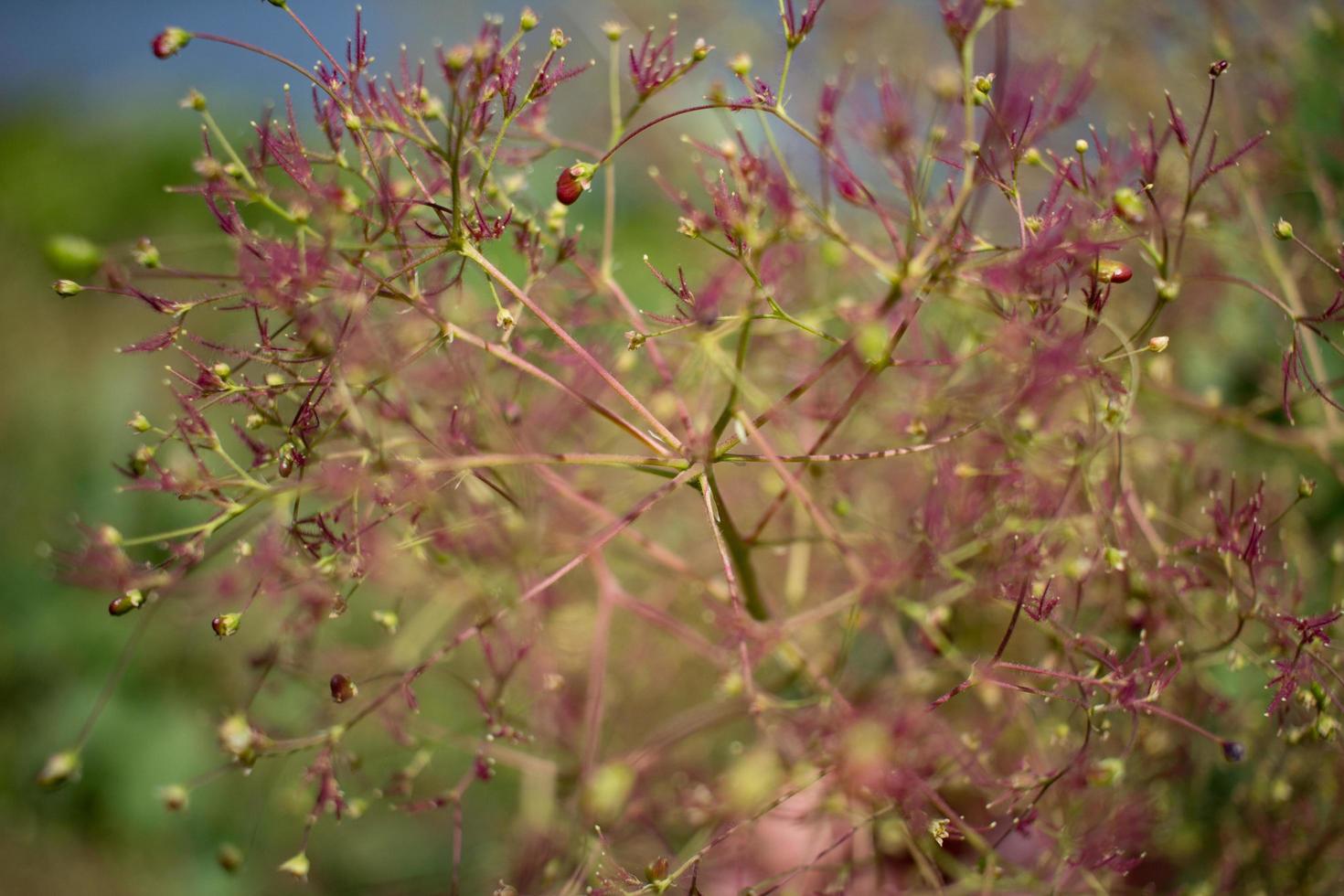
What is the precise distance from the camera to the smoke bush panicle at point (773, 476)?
13.4 inches

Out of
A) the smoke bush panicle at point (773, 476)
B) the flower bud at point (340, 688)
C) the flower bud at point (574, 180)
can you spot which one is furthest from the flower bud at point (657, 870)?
the flower bud at point (574, 180)

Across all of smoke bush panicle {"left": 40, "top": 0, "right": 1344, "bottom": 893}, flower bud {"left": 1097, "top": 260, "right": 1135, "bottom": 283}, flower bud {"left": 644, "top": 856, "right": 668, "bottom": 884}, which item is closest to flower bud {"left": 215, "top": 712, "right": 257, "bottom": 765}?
smoke bush panicle {"left": 40, "top": 0, "right": 1344, "bottom": 893}

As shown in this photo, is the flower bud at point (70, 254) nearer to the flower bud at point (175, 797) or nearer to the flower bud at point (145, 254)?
the flower bud at point (145, 254)

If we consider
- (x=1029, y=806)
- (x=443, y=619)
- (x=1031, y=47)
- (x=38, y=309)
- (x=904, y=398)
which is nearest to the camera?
(x=1029, y=806)

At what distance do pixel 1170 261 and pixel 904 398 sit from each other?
0.14 meters

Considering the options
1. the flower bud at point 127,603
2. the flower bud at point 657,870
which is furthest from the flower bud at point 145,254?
the flower bud at point 657,870

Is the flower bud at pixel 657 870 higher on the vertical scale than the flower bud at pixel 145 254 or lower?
lower

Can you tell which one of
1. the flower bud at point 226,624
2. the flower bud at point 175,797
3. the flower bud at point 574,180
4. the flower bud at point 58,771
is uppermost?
the flower bud at point 574,180

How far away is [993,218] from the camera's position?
26.4 inches

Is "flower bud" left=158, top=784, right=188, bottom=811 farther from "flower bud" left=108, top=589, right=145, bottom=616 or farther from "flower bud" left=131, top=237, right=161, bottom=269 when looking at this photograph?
"flower bud" left=131, top=237, right=161, bottom=269

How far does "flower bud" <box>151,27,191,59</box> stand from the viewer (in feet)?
1.04

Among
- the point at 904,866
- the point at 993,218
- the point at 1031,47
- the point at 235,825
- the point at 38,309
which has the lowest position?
the point at 235,825

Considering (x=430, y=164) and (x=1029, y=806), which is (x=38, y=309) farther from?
(x=1029, y=806)

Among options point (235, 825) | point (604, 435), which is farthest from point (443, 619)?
point (235, 825)
